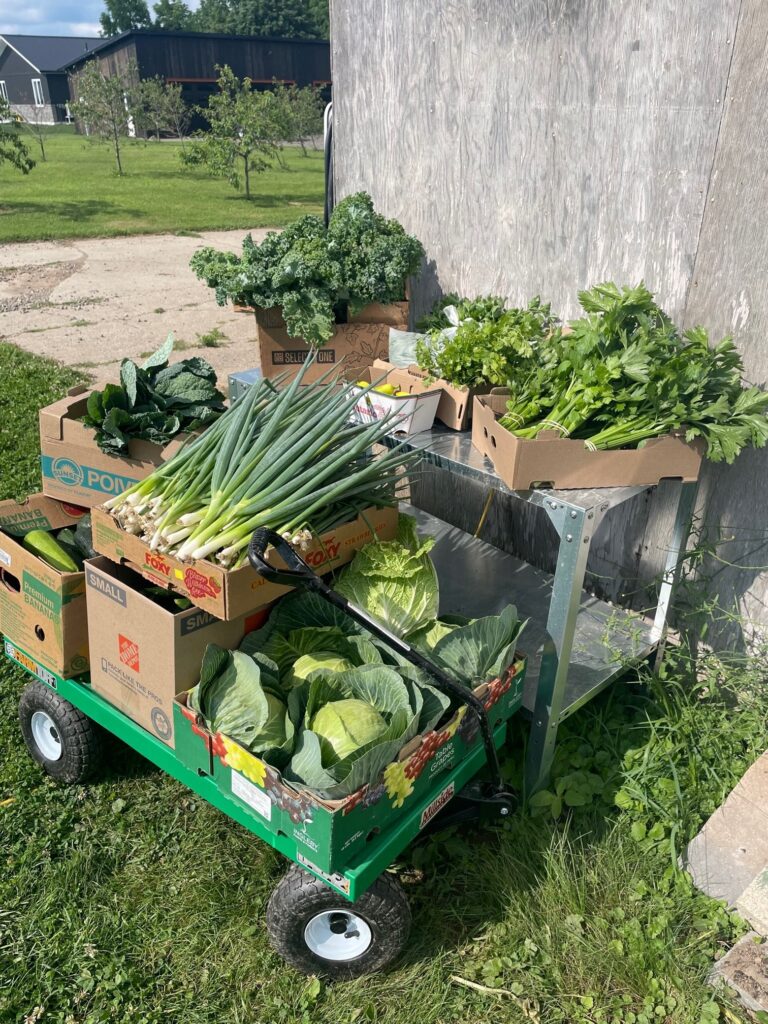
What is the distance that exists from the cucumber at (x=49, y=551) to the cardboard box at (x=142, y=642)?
38 centimetres

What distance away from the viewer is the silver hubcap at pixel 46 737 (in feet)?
10.7

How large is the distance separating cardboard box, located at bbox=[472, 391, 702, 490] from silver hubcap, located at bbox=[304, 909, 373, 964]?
1469 millimetres

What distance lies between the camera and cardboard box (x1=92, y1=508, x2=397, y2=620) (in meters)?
2.42

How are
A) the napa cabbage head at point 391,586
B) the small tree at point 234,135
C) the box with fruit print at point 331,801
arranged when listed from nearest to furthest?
1. the box with fruit print at point 331,801
2. the napa cabbage head at point 391,586
3. the small tree at point 234,135

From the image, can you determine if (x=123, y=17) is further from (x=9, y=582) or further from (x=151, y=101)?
(x=9, y=582)

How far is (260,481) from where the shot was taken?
2557mm

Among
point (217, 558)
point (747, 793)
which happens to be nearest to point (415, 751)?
point (217, 558)

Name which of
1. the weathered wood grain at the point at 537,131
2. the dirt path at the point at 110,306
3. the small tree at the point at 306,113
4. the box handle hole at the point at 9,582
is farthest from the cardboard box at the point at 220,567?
the small tree at the point at 306,113

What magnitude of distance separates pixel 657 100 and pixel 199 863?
3249 mm

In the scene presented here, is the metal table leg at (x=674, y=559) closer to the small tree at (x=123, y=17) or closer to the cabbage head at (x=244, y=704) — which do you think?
the cabbage head at (x=244, y=704)

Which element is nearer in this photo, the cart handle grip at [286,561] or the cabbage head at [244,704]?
the cart handle grip at [286,561]

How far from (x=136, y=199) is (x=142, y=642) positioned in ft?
66.3

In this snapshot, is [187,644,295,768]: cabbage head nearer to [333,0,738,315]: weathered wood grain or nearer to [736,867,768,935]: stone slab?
[736,867,768,935]: stone slab

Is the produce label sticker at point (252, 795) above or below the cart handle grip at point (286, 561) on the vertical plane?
below
